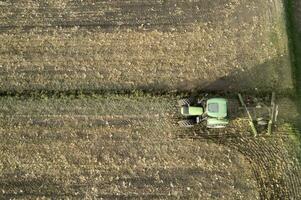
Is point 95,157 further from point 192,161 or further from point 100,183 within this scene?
point 192,161

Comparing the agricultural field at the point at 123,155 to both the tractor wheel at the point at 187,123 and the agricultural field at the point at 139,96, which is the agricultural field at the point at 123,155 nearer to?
the agricultural field at the point at 139,96

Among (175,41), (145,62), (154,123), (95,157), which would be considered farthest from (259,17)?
(95,157)

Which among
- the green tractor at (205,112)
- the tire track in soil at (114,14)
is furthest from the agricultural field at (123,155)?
the tire track in soil at (114,14)

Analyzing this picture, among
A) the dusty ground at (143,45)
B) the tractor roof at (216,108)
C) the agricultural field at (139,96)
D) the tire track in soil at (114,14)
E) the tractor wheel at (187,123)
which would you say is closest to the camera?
the tractor roof at (216,108)

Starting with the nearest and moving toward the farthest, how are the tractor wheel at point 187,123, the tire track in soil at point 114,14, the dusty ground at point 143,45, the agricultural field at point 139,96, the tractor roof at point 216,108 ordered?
the tractor roof at point 216,108
the agricultural field at point 139,96
the tractor wheel at point 187,123
the dusty ground at point 143,45
the tire track in soil at point 114,14

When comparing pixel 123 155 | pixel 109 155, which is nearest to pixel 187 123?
pixel 123 155
